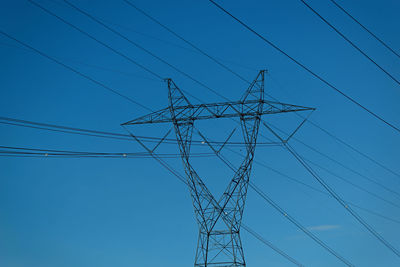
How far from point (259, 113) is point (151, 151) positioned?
24.2 feet

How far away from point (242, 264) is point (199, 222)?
11.8 feet

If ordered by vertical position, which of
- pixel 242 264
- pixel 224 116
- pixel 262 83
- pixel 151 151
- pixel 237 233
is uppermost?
pixel 262 83

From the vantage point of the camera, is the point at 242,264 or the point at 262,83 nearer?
the point at 242,264

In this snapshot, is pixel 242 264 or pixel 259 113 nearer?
pixel 242 264

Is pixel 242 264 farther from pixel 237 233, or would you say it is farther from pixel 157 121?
pixel 157 121

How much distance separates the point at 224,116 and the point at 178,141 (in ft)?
10.8

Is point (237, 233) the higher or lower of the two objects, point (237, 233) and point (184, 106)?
the lower

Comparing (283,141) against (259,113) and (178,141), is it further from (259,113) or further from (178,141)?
(178,141)

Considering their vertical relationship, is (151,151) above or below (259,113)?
below

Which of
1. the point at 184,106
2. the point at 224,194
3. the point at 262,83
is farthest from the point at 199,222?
the point at 262,83

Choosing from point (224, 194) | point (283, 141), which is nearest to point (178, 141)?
point (224, 194)

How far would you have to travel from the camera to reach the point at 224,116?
29.3m

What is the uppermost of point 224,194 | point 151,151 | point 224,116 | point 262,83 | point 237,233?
point 262,83

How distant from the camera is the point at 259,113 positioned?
30.2 meters
